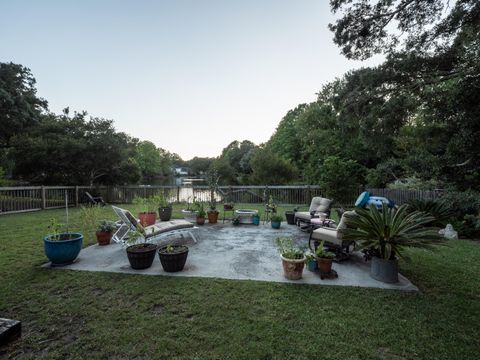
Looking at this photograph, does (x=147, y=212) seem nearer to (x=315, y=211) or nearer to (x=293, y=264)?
(x=315, y=211)

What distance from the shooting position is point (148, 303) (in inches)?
99.7

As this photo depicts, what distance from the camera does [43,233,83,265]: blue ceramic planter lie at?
11.5ft

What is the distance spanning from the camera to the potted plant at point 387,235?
2.92m

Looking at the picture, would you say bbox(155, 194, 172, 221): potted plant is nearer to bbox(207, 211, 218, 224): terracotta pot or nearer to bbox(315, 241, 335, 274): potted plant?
bbox(207, 211, 218, 224): terracotta pot

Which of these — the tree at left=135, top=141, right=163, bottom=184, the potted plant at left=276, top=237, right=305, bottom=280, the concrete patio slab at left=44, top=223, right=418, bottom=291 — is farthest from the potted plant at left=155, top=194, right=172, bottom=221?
the tree at left=135, top=141, right=163, bottom=184

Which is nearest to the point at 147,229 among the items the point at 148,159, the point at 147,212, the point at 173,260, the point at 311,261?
the point at 173,260

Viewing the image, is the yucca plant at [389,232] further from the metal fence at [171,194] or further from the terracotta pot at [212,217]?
the metal fence at [171,194]

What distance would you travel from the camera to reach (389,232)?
9.89ft

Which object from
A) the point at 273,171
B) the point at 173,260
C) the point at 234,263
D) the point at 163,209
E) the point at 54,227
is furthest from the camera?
the point at 273,171

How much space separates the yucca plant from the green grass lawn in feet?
1.86

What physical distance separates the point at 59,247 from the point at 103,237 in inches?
49.1

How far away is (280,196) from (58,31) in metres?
10.4

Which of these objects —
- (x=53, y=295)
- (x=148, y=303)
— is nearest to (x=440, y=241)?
(x=148, y=303)

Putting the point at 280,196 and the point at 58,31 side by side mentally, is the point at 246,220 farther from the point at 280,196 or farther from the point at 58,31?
the point at 58,31
